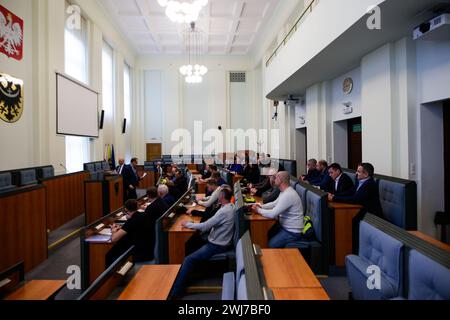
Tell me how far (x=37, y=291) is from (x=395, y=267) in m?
2.52

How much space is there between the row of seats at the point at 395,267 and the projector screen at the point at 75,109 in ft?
24.5

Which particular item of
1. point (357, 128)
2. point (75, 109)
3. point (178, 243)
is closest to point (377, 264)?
point (178, 243)

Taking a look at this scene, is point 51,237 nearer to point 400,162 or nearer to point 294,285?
point 294,285

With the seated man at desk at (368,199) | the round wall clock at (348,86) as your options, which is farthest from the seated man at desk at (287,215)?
the round wall clock at (348,86)

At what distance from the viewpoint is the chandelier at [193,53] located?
11743 millimetres

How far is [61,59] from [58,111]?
1429 mm

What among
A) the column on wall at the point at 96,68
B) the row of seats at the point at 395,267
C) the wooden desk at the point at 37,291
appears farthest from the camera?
the column on wall at the point at 96,68

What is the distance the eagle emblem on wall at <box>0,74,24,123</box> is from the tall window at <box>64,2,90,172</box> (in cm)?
228

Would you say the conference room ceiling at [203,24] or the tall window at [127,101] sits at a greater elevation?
the conference room ceiling at [203,24]

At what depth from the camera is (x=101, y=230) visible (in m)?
3.36

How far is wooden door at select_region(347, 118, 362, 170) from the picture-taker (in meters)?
6.80

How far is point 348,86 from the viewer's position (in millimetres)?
6691

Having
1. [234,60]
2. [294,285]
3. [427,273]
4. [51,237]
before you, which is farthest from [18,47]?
[234,60]

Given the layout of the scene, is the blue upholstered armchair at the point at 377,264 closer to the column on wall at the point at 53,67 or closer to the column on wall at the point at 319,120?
the column on wall at the point at 319,120
